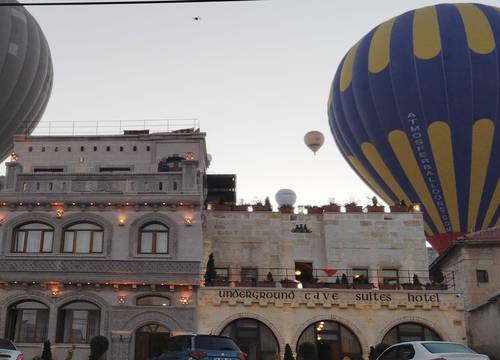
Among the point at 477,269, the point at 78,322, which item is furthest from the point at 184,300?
the point at 477,269

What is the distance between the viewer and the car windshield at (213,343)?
1784cm

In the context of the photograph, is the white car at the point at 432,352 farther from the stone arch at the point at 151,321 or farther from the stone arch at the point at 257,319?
the stone arch at the point at 151,321

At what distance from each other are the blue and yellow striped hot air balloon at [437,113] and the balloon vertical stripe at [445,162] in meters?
0.06

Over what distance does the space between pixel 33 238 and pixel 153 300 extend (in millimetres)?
6959

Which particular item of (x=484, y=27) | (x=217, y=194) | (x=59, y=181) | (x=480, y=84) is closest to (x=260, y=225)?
(x=217, y=194)

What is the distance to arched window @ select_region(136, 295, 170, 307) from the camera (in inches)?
1233

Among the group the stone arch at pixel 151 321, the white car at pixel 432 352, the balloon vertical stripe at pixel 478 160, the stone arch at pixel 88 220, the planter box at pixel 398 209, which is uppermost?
the balloon vertical stripe at pixel 478 160

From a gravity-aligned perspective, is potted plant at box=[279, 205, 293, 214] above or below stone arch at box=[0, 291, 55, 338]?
above

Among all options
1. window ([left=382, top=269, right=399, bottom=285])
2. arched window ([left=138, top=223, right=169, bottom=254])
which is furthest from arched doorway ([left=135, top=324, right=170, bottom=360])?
window ([left=382, top=269, right=399, bottom=285])

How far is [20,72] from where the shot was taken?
145 ft

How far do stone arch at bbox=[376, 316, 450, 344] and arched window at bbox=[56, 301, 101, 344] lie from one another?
544 inches

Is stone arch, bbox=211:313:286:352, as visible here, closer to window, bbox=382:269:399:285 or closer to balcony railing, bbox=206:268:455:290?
balcony railing, bbox=206:268:455:290

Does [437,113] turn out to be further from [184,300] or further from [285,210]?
[184,300]

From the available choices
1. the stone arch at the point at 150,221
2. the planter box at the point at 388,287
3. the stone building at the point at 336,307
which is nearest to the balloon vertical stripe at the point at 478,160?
the stone building at the point at 336,307
